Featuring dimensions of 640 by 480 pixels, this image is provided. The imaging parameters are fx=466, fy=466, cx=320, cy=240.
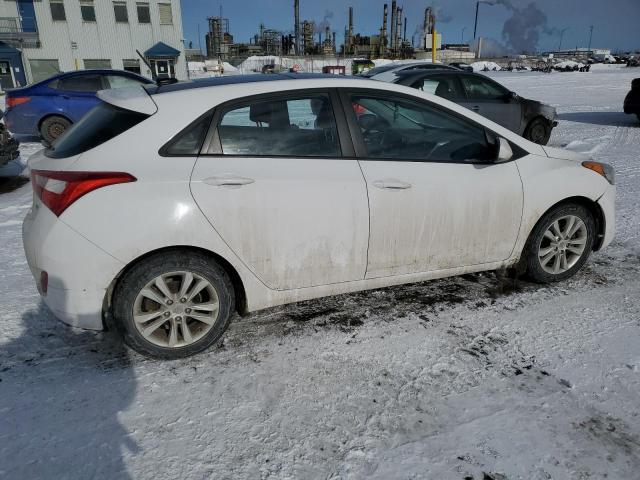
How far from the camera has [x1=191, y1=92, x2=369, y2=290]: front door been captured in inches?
106

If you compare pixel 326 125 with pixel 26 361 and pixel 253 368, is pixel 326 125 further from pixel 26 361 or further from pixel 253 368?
pixel 26 361

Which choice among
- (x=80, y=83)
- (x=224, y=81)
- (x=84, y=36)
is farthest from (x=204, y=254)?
(x=84, y=36)

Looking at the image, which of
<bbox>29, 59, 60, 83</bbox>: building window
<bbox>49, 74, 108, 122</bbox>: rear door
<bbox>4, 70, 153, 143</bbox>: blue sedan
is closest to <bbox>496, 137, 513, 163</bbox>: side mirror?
<bbox>4, 70, 153, 143</bbox>: blue sedan

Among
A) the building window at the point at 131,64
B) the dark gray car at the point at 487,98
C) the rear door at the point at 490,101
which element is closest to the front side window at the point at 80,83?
the dark gray car at the point at 487,98

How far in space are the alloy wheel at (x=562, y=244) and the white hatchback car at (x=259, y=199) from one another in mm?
222

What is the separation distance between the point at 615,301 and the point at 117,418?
A: 342 cm

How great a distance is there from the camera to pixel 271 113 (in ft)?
9.50

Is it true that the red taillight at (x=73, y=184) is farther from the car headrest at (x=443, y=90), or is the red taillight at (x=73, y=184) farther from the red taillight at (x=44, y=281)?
the car headrest at (x=443, y=90)

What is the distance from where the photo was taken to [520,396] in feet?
8.09

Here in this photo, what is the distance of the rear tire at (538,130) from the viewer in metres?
9.29

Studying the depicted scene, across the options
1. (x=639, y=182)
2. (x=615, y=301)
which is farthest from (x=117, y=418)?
(x=639, y=182)

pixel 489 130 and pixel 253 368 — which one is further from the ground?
pixel 489 130

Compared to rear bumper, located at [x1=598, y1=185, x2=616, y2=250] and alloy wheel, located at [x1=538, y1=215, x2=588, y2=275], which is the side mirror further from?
rear bumper, located at [x1=598, y1=185, x2=616, y2=250]

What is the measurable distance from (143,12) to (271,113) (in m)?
37.7
